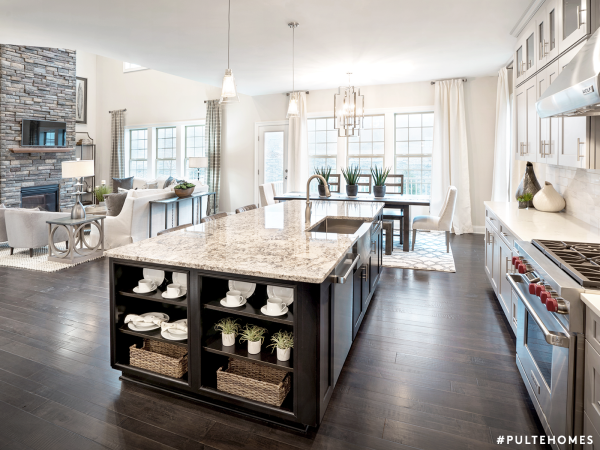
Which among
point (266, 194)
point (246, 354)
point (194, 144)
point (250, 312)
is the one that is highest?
point (194, 144)

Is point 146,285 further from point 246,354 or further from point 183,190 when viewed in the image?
point 183,190

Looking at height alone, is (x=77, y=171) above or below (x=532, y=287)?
above

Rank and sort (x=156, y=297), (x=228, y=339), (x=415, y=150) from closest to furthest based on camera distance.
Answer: (x=228, y=339) → (x=156, y=297) → (x=415, y=150)

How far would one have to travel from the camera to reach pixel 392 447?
1.67 meters

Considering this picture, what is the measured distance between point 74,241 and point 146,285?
3.42 m

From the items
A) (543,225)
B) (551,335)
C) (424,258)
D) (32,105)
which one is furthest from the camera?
(32,105)

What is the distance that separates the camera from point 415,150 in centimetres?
722

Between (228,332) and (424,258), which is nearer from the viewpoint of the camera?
(228,332)

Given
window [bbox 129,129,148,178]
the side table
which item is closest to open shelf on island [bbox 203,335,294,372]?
the side table

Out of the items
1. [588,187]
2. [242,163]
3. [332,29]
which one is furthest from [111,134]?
[588,187]

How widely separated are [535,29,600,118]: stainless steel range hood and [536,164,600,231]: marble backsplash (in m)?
0.87

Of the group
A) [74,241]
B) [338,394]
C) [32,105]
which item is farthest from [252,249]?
[32,105]

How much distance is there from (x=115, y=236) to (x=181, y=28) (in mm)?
2989

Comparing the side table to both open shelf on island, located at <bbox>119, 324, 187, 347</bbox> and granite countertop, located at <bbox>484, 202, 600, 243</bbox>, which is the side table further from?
granite countertop, located at <bbox>484, 202, 600, 243</bbox>
